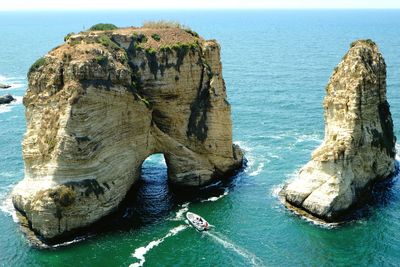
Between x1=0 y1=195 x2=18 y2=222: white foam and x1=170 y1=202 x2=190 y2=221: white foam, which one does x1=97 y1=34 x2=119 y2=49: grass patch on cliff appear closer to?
x1=170 y1=202 x2=190 y2=221: white foam

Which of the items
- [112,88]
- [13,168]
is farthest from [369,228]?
[13,168]

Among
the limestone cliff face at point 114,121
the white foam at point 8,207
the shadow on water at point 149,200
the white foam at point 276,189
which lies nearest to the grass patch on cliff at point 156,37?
the limestone cliff face at point 114,121

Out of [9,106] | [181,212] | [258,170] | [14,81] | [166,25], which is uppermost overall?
[166,25]

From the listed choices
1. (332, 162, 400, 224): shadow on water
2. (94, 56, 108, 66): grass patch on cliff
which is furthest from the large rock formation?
(94, 56, 108, 66): grass patch on cliff

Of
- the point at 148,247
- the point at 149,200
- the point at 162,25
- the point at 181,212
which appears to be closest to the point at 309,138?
the point at 162,25

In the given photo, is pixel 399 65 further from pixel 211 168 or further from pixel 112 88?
pixel 112 88

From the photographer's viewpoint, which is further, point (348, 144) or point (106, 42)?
point (106, 42)

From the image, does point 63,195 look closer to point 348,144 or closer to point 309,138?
point 348,144
